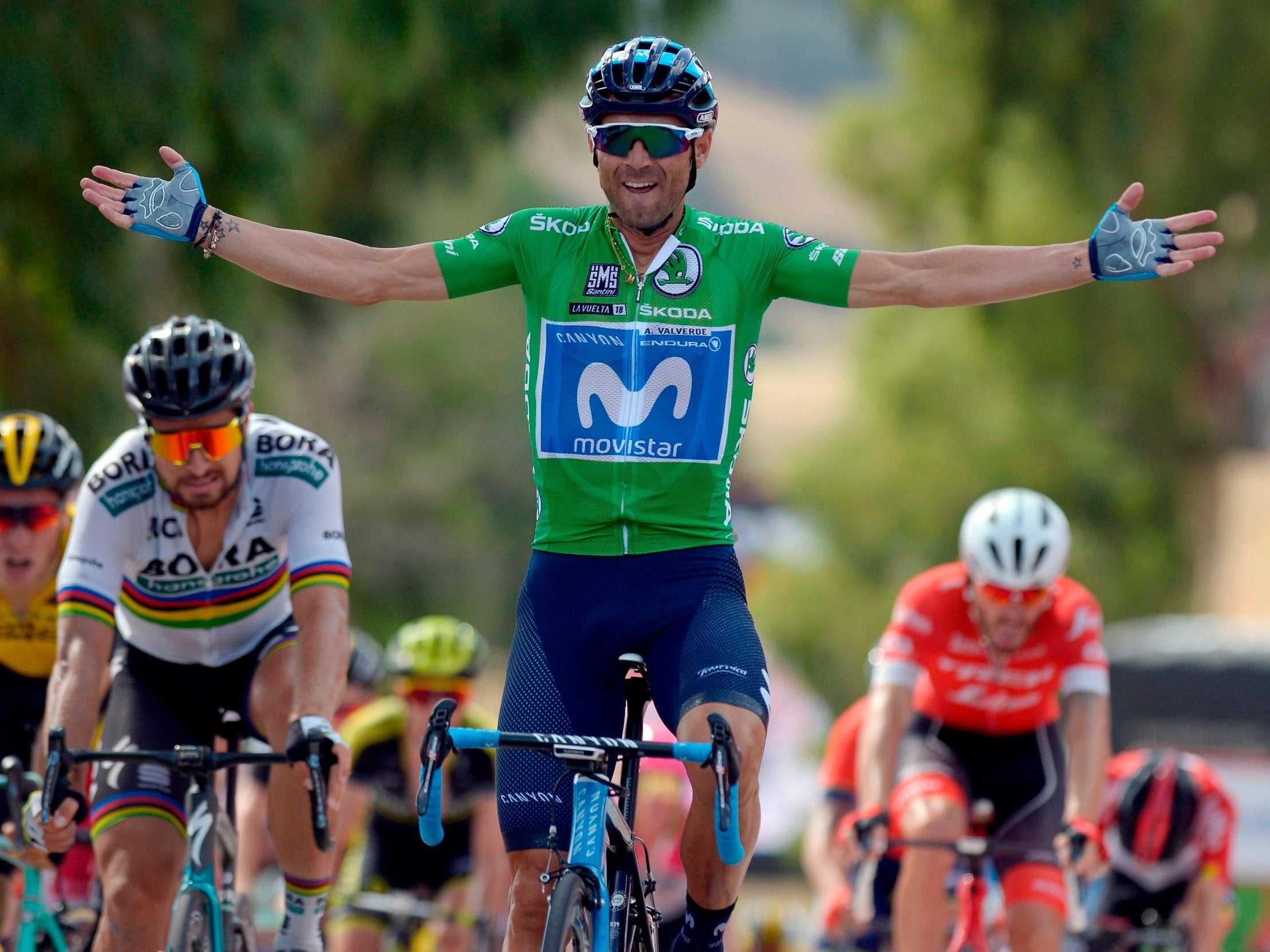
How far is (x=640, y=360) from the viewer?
4.74 meters

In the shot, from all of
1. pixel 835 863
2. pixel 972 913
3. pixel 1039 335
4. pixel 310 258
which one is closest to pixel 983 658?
pixel 972 913

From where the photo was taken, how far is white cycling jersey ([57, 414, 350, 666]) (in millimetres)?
5457

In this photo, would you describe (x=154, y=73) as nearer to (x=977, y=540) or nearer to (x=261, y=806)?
(x=261, y=806)

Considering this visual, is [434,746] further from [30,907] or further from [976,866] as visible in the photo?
[976,866]

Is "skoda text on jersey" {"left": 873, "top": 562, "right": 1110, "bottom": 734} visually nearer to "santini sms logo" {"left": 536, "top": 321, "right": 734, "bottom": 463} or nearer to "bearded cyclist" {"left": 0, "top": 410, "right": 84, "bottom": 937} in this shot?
"santini sms logo" {"left": 536, "top": 321, "right": 734, "bottom": 463}

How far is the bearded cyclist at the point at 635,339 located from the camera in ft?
15.3

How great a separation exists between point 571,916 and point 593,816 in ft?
0.94

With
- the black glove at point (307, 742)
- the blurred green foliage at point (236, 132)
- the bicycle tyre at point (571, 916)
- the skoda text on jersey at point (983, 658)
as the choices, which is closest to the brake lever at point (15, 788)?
the black glove at point (307, 742)

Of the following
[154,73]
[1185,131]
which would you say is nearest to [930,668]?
[154,73]

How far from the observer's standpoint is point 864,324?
25562 millimetres

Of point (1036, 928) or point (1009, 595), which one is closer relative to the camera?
point (1036, 928)

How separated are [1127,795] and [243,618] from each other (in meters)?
5.02

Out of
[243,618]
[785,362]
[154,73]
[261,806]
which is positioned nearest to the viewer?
[243,618]

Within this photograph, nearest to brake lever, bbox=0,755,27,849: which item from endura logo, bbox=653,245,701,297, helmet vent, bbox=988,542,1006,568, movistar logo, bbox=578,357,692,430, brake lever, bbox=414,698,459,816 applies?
brake lever, bbox=414,698,459,816
